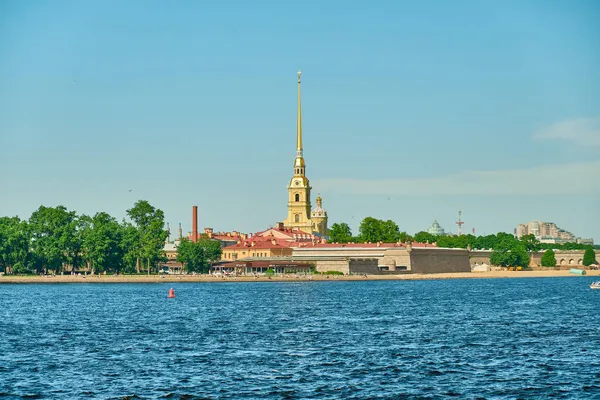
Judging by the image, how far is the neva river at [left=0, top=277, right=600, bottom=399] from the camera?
1458 inches

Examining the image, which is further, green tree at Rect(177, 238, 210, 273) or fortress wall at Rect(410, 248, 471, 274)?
fortress wall at Rect(410, 248, 471, 274)

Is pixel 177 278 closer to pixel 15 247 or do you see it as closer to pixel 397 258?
pixel 15 247

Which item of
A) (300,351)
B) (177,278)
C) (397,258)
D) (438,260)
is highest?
(397,258)

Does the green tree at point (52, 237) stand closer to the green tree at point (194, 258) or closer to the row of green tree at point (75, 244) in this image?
the row of green tree at point (75, 244)

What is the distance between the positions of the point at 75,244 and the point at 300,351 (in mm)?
106975

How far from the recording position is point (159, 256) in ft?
511

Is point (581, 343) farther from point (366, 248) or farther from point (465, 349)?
point (366, 248)

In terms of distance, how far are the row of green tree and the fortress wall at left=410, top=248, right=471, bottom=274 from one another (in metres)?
41.5

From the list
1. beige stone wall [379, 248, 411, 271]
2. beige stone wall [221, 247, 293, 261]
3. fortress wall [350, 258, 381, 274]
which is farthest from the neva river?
beige stone wall [221, 247, 293, 261]

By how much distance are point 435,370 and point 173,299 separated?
56.8 m

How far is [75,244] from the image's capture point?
5881 inches

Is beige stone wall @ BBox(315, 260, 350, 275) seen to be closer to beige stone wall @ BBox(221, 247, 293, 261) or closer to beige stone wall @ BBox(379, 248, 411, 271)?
beige stone wall @ BBox(379, 248, 411, 271)

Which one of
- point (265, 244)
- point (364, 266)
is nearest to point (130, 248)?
point (364, 266)

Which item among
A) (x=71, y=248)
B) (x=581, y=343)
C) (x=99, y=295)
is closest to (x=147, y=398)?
(x=581, y=343)
